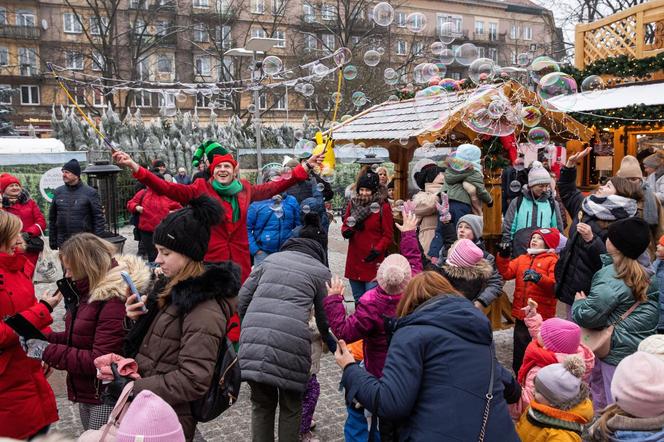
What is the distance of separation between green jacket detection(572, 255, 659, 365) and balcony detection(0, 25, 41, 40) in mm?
40780

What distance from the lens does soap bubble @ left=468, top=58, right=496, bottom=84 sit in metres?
7.49

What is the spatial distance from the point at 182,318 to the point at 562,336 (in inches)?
82.9

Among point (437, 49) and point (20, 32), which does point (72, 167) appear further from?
point (20, 32)

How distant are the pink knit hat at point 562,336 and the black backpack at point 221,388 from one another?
181cm

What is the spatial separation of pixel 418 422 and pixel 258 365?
56.6 inches

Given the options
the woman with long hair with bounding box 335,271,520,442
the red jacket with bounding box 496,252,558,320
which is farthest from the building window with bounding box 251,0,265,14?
the woman with long hair with bounding box 335,271,520,442

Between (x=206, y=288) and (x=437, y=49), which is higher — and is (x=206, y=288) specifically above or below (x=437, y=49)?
below

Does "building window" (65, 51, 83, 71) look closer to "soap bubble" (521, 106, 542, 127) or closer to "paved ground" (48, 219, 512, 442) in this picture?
"soap bubble" (521, 106, 542, 127)

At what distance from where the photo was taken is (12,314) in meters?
3.31

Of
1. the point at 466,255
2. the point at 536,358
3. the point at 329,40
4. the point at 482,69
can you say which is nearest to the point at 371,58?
the point at 482,69

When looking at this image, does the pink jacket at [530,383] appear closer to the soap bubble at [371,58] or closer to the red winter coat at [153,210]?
the soap bubble at [371,58]

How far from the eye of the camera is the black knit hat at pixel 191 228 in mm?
2770

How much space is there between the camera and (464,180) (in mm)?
6121

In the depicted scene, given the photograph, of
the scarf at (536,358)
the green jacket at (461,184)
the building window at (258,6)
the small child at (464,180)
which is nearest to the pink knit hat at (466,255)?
the scarf at (536,358)
